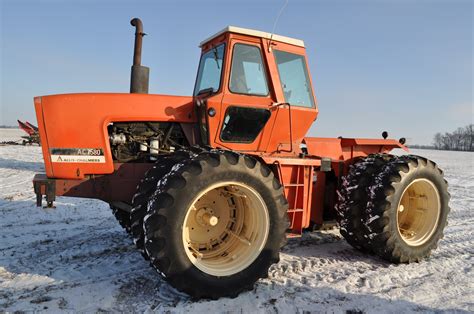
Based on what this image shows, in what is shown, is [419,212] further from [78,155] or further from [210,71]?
[78,155]

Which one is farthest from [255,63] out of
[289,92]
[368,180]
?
[368,180]

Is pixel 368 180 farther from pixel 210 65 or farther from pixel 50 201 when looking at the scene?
pixel 50 201

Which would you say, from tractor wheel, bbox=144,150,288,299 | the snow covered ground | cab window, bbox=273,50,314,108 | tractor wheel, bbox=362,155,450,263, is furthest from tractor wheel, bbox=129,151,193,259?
tractor wheel, bbox=362,155,450,263

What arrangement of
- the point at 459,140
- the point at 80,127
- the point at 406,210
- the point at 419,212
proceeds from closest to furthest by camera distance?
the point at 80,127 < the point at 419,212 < the point at 406,210 < the point at 459,140

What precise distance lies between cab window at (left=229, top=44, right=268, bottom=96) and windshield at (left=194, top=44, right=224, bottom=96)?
0.20 meters

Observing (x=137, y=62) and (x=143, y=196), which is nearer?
(x=143, y=196)

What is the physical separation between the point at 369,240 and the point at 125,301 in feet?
9.94

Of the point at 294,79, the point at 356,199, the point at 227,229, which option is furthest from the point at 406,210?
the point at 227,229

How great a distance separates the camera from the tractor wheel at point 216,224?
10.9ft

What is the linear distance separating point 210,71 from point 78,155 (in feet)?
6.61

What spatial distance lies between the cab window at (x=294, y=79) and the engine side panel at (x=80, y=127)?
1874 mm

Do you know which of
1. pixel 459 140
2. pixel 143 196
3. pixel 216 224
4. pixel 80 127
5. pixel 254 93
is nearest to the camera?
pixel 143 196

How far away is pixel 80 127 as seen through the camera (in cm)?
407

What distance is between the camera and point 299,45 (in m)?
5.01
